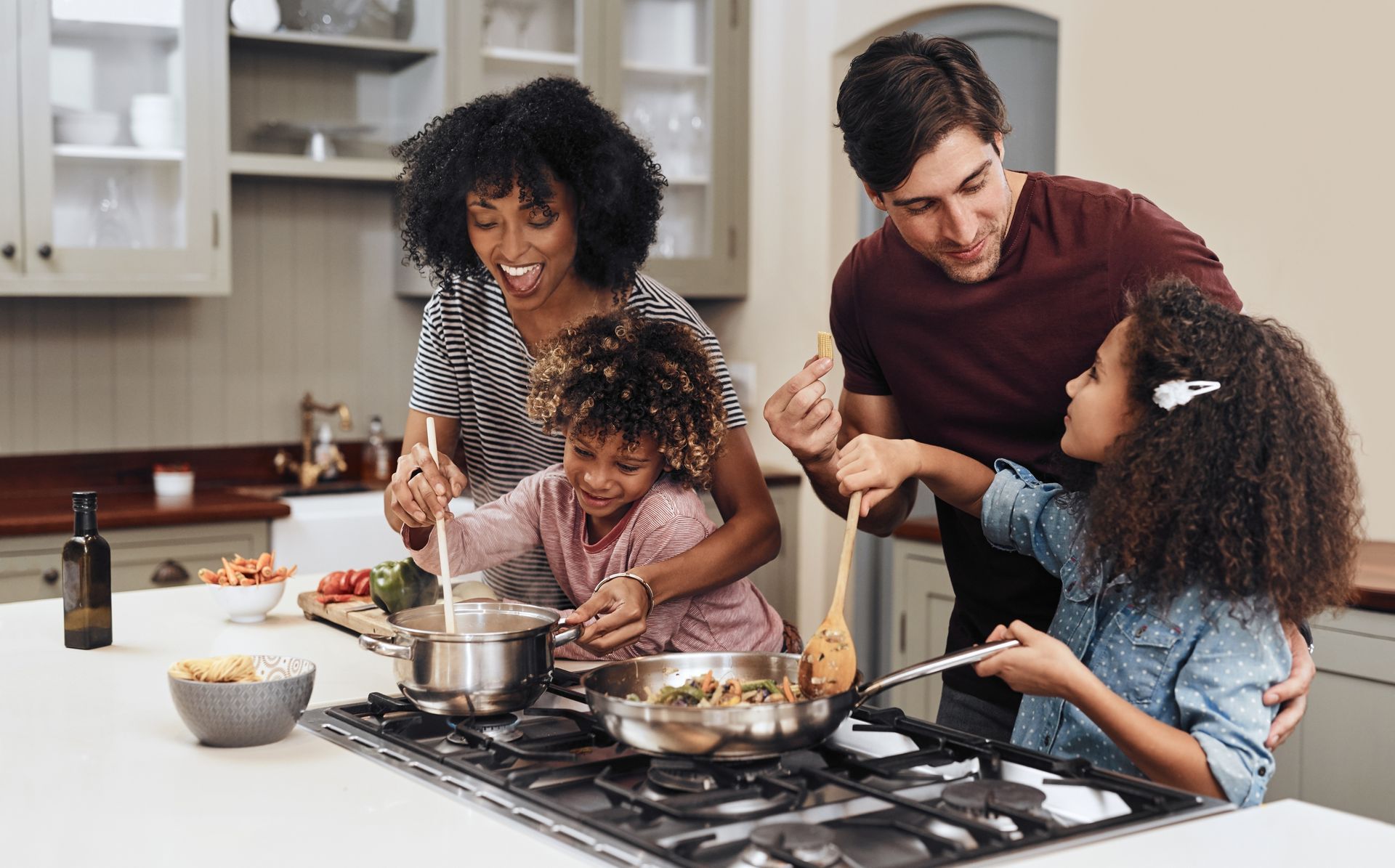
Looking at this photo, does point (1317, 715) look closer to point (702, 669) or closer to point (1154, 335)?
point (1154, 335)

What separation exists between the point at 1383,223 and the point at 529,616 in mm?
2118

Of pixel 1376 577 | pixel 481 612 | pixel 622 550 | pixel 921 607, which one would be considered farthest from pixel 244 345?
pixel 1376 577

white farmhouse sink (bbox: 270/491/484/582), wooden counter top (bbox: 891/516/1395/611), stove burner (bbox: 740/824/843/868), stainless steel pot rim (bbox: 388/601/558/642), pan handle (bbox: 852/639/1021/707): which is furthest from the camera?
white farmhouse sink (bbox: 270/491/484/582)

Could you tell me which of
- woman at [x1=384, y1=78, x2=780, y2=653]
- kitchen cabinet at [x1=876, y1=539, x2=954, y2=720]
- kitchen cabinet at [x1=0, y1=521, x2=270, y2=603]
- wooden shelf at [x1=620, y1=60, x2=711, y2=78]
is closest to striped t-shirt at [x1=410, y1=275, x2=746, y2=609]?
woman at [x1=384, y1=78, x2=780, y2=653]

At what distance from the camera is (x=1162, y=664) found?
141 cm

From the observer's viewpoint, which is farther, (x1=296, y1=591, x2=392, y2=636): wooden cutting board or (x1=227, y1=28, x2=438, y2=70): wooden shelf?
(x1=227, y1=28, x2=438, y2=70): wooden shelf

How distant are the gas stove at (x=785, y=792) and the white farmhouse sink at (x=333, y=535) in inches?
90.4

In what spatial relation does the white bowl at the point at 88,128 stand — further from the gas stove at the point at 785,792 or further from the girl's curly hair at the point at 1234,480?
the girl's curly hair at the point at 1234,480

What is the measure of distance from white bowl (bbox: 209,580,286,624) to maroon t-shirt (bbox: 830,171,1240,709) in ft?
3.13

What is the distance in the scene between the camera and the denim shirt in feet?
4.32

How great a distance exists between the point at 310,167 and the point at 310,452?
858mm

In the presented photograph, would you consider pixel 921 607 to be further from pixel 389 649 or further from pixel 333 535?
pixel 389 649

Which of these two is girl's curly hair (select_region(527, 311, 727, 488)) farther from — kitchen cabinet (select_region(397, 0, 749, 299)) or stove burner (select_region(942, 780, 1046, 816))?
kitchen cabinet (select_region(397, 0, 749, 299))

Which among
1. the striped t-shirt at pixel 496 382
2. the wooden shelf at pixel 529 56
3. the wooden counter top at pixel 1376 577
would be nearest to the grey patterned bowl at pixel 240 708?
the striped t-shirt at pixel 496 382
